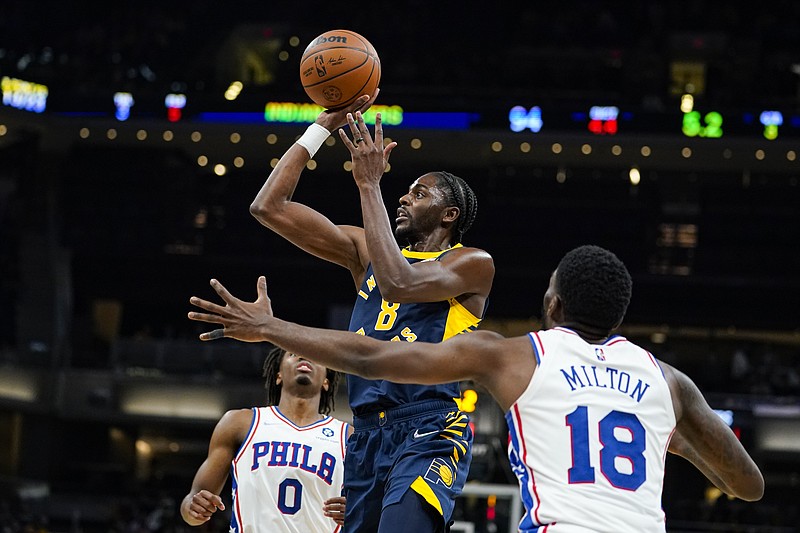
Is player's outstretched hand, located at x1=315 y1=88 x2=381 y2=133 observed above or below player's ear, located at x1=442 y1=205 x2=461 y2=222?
above

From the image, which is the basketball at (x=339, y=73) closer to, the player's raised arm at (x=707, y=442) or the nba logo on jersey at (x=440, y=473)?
the nba logo on jersey at (x=440, y=473)

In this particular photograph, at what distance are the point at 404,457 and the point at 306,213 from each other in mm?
1215

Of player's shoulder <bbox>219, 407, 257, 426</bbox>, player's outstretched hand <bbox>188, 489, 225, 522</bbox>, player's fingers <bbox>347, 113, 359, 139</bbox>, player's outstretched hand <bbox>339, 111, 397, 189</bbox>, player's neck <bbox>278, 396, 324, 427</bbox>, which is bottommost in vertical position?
player's outstretched hand <bbox>188, 489, 225, 522</bbox>

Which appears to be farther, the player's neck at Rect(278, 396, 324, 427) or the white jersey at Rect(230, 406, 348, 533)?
the player's neck at Rect(278, 396, 324, 427)

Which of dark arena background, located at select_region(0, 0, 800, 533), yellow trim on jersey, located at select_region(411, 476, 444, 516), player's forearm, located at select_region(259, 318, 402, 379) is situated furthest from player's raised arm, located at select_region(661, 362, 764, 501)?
dark arena background, located at select_region(0, 0, 800, 533)

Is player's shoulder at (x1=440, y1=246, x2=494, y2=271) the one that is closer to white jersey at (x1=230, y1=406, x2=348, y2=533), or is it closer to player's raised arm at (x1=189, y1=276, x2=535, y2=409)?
player's raised arm at (x1=189, y1=276, x2=535, y2=409)

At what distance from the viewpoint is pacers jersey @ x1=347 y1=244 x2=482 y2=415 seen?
4547mm

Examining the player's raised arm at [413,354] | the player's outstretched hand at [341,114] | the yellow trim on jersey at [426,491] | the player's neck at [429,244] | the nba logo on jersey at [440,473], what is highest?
the player's outstretched hand at [341,114]

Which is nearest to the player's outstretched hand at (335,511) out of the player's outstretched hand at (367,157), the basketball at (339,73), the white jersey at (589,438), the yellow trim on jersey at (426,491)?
the yellow trim on jersey at (426,491)

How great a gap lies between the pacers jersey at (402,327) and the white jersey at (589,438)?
1222mm

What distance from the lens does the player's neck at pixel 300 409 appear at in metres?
6.18

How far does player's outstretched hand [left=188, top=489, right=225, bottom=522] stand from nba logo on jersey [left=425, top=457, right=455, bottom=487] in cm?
130

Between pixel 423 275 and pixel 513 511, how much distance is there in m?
8.79

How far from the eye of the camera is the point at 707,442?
353cm
